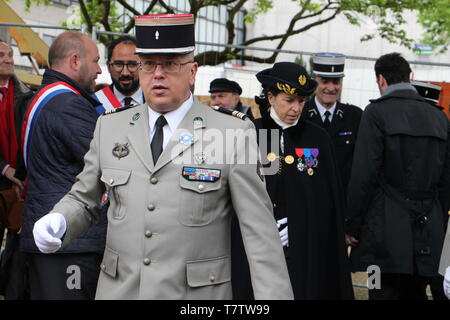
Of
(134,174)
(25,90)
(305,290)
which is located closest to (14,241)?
(25,90)

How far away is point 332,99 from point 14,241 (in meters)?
3.34

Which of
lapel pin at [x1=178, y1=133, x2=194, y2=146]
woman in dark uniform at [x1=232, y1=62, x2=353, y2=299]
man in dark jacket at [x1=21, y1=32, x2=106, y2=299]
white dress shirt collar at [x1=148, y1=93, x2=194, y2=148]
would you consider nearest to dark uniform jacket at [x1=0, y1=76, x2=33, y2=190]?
→ man in dark jacket at [x1=21, y1=32, x2=106, y2=299]

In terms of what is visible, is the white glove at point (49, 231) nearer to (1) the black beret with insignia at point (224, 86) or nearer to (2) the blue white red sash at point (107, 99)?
(2) the blue white red sash at point (107, 99)

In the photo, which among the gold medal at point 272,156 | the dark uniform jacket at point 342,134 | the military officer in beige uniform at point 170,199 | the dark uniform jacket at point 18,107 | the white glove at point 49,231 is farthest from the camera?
the dark uniform jacket at point 342,134

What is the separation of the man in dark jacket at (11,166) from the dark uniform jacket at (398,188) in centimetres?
281

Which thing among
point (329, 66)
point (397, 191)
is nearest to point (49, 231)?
point (397, 191)

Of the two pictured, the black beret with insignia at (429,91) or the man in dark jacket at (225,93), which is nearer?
the black beret with insignia at (429,91)

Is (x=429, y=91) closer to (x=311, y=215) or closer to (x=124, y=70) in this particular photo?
(x=311, y=215)

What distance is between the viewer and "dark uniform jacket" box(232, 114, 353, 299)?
5.54 meters

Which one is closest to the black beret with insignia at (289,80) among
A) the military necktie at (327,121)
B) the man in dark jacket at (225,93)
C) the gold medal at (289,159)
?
the gold medal at (289,159)

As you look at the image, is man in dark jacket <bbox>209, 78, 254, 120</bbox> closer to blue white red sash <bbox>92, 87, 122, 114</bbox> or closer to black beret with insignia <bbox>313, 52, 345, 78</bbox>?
black beret with insignia <bbox>313, 52, 345, 78</bbox>

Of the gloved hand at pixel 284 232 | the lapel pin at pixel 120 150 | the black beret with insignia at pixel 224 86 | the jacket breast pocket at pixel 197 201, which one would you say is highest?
the lapel pin at pixel 120 150

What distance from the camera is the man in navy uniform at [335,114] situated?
725cm

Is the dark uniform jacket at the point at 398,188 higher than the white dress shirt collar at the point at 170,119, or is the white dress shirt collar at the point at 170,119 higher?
the white dress shirt collar at the point at 170,119
